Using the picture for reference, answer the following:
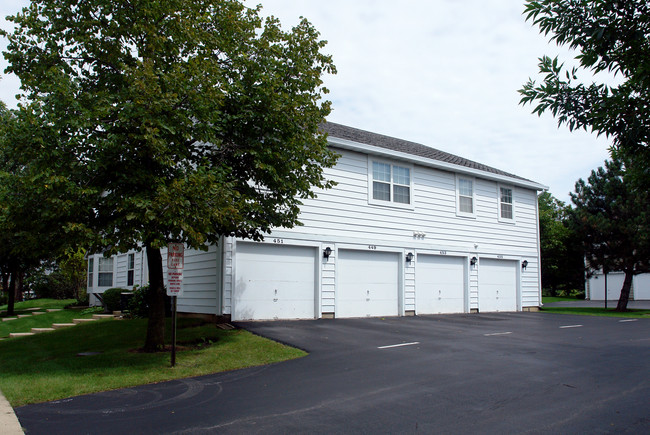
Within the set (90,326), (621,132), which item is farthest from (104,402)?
(90,326)

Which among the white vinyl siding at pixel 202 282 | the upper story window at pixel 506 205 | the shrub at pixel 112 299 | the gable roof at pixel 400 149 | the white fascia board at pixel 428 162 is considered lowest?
the shrub at pixel 112 299

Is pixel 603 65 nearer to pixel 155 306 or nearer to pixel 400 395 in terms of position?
pixel 400 395

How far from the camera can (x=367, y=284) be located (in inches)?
723

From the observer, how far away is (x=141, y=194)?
9.38 metres

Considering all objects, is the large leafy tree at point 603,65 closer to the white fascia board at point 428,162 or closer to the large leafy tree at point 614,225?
the white fascia board at point 428,162

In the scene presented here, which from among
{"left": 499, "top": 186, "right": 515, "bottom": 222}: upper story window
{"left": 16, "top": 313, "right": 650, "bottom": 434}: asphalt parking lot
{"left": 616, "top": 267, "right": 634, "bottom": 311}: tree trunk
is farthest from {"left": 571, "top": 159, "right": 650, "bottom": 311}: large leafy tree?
{"left": 16, "top": 313, "right": 650, "bottom": 434}: asphalt parking lot

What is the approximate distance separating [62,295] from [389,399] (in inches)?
1447

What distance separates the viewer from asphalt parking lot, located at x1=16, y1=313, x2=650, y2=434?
20.5 feet

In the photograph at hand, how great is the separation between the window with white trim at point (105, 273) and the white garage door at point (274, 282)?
1255 cm

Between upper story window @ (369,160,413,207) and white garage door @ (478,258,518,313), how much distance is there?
527 cm

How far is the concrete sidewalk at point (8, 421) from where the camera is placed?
6.36 meters

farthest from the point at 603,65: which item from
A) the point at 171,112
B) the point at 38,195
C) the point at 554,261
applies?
the point at 554,261

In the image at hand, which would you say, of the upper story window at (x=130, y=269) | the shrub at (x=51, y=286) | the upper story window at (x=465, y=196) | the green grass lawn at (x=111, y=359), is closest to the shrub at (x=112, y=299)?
the upper story window at (x=130, y=269)

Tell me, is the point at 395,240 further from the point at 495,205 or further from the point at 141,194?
the point at 141,194
